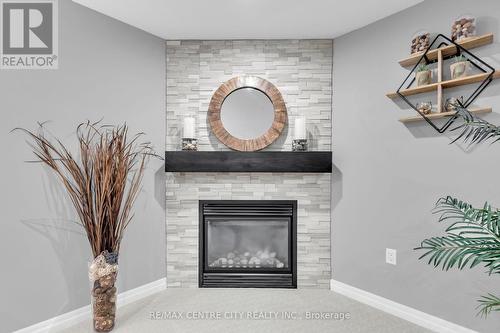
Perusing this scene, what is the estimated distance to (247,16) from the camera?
8.30 feet

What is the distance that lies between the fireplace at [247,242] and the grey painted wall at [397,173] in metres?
0.45

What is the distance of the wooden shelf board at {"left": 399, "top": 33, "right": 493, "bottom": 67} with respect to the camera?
194cm

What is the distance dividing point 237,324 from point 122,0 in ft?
8.19

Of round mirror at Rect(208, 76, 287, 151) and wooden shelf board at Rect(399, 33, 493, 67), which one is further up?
wooden shelf board at Rect(399, 33, 493, 67)

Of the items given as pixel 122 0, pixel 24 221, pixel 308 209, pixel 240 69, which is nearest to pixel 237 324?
pixel 308 209

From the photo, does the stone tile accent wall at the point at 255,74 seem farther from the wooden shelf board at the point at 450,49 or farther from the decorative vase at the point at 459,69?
the decorative vase at the point at 459,69

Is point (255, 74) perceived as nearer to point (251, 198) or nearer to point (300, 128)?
point (300, 128)

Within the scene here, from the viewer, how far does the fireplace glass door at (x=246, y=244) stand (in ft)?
10.0

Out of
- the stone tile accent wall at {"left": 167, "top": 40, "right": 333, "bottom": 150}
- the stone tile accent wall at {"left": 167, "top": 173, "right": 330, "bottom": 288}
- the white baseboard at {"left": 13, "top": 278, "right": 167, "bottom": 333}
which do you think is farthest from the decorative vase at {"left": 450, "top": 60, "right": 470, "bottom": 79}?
the white baseboard at {"left": 13, "top": 278, "right": 167, "bottom": 333}

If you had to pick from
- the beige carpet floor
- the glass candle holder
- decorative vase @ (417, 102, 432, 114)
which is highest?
decorative vase @ (417, 102, 432, 114)

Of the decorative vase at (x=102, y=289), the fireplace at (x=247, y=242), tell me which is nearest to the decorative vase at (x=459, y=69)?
the fireplace at (x=247, y=242)

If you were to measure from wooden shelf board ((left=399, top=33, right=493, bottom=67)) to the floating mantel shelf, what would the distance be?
3.07 ft

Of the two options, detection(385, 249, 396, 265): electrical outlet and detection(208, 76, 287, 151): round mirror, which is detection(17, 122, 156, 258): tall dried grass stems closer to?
detection(208, 76, 287, 151): round mirror

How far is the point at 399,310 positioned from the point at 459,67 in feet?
5.91
